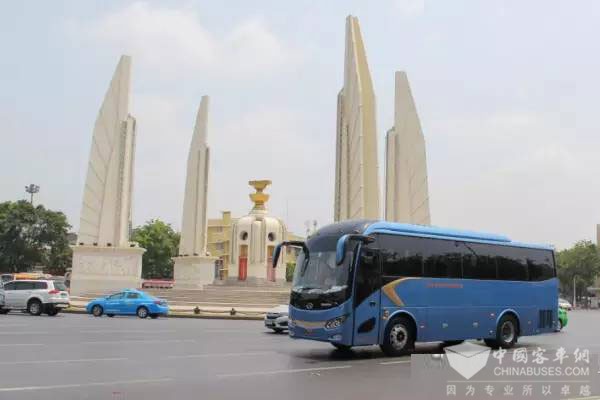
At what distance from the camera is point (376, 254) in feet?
41.2

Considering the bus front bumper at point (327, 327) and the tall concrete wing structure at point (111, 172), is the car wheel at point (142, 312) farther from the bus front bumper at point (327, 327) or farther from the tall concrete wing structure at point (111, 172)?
the bus front bumper at point (327, 327)

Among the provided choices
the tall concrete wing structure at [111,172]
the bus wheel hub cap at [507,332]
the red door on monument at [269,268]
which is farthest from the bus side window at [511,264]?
the red door on monument at [269,268]

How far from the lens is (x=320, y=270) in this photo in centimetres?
1270

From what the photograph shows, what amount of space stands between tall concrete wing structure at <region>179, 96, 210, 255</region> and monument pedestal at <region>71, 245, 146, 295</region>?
807 centimetres

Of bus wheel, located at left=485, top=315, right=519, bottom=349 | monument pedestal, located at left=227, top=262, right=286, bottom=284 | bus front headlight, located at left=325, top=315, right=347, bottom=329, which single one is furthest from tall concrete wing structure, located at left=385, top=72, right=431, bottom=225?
bus front headlight, located at left=325, top=315, right=347, bottom=329

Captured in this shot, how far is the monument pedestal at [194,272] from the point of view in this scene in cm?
4534

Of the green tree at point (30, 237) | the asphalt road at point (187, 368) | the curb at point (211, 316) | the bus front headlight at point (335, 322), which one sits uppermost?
the green tree at point (30, 237)

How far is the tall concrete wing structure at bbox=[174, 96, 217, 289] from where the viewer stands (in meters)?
45.5

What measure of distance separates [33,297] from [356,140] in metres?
19.1

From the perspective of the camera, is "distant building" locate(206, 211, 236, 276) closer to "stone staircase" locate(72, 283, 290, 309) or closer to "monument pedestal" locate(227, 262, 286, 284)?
"monument pedestal" locate(227, 262, 286, 284)

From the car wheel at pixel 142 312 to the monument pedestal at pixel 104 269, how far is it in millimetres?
12390

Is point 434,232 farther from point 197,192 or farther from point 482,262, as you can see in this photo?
point 197,192

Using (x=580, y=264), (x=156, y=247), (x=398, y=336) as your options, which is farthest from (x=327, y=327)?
(x=580, y=264)

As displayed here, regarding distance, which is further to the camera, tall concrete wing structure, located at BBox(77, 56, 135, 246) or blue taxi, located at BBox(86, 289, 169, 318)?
tall concrete wing structure, located at BBox(77, 56, 135, 246)
